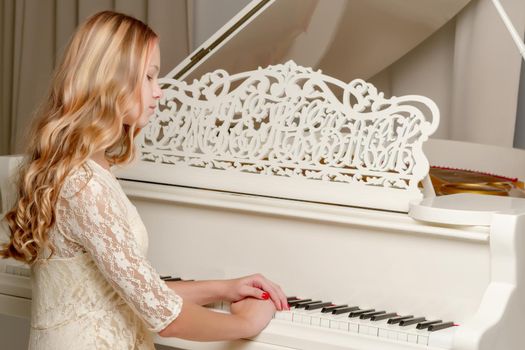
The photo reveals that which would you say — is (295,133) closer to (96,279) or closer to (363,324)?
A: (363,324)

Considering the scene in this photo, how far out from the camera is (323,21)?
9.89 ft

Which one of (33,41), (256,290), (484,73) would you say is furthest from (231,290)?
(33,41)

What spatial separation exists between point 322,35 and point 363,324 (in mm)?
1404

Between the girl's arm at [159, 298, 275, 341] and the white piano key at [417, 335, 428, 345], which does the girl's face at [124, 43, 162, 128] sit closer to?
the girl's arm at [159, 298, 275, 341]

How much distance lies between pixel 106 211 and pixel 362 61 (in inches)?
75.1

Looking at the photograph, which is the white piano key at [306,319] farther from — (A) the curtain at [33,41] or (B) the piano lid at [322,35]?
(A) the curtain at [33,41]

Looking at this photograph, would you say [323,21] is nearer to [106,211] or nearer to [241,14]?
[241,14]

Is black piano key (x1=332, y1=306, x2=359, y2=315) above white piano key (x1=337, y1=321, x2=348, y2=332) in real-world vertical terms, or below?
above

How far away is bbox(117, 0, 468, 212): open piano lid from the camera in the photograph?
2141 millimetres

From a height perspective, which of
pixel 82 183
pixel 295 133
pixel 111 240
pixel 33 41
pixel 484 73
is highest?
pixel 33 41

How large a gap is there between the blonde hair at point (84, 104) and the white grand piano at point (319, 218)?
54cm

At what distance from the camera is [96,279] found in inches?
74.2

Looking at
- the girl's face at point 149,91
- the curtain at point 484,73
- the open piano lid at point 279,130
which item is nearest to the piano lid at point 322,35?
the open piano lid at point 279,130

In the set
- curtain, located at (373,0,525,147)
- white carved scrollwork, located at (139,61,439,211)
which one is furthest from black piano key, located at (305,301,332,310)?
curtain, located at (373,0,525,147)
